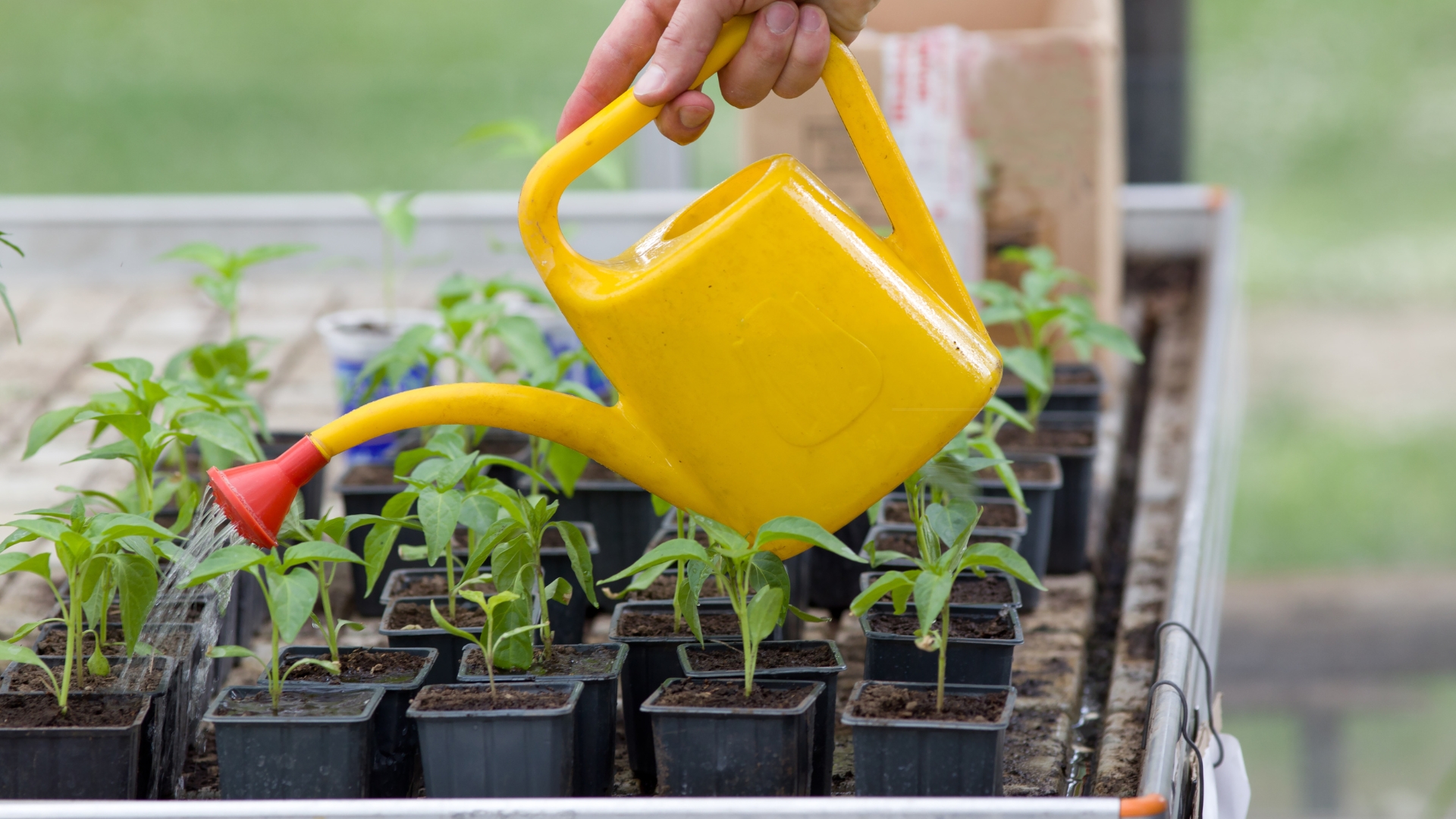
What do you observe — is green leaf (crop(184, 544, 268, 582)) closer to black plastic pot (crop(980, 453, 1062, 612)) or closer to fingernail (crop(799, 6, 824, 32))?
fingernail (crop(799, 6, 824, 32))

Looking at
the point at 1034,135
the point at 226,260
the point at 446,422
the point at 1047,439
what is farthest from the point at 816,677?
the point at 1034,135

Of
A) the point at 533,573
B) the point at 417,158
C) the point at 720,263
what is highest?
the point at 417,158

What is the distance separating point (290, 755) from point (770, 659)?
39cm

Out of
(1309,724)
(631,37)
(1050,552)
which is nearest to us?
(631,37)

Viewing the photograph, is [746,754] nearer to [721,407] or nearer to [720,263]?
[721,407]

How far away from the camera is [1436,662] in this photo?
378 centimetres

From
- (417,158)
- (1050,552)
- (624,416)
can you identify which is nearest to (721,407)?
(624,416)

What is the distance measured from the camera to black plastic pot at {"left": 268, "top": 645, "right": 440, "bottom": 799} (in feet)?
3.90

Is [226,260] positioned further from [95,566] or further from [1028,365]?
[1028,365]

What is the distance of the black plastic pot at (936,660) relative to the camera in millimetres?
1244

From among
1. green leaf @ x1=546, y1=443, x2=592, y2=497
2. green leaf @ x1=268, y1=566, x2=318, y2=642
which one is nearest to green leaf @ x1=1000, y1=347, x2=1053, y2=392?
green leaf @ x1=546, y1=443, x2=592, y2=497

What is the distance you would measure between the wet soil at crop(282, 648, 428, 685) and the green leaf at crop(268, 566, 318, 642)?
0.30 ft

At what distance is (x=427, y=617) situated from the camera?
4.50 feet

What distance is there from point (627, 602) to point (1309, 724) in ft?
11.0
